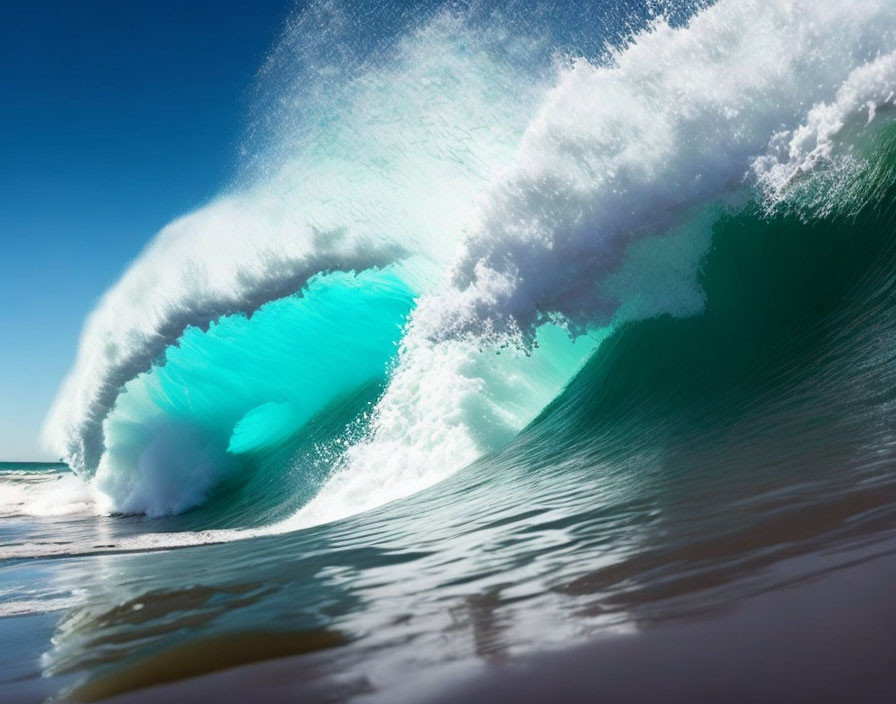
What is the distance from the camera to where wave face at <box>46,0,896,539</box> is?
22.4ft

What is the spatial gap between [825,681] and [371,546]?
3.17m

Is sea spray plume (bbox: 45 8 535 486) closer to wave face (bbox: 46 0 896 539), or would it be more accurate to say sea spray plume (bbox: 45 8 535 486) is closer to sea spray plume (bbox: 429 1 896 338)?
wave face (bbox: 46 0 896 539)

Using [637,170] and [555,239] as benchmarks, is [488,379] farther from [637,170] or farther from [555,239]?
[637,170]

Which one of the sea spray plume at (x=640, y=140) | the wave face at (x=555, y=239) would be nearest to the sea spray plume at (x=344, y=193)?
the wave face at (x=555, y=239)

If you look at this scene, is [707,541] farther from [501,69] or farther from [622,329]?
[501,69]

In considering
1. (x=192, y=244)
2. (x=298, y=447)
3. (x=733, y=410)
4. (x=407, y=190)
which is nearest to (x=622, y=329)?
(x=733, y=410)

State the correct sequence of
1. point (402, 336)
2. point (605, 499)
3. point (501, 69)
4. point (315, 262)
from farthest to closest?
point (402, 336) → point (315, 262) → point (501, 69) → point (605, 499)

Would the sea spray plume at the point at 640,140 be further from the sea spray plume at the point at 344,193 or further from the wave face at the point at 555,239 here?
the sea spray plume at the point at 344,193

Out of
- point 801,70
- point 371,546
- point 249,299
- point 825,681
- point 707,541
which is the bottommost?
point 825,681

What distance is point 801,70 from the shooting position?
6.98 m

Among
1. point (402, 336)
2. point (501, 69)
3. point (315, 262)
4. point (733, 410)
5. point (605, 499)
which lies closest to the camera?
point (605, 499)

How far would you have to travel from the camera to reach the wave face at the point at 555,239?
684 centimetres

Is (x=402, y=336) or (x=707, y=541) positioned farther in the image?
(x=402, y=336)

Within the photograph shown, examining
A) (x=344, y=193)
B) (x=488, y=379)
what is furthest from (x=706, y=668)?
(x=344, y=193)
